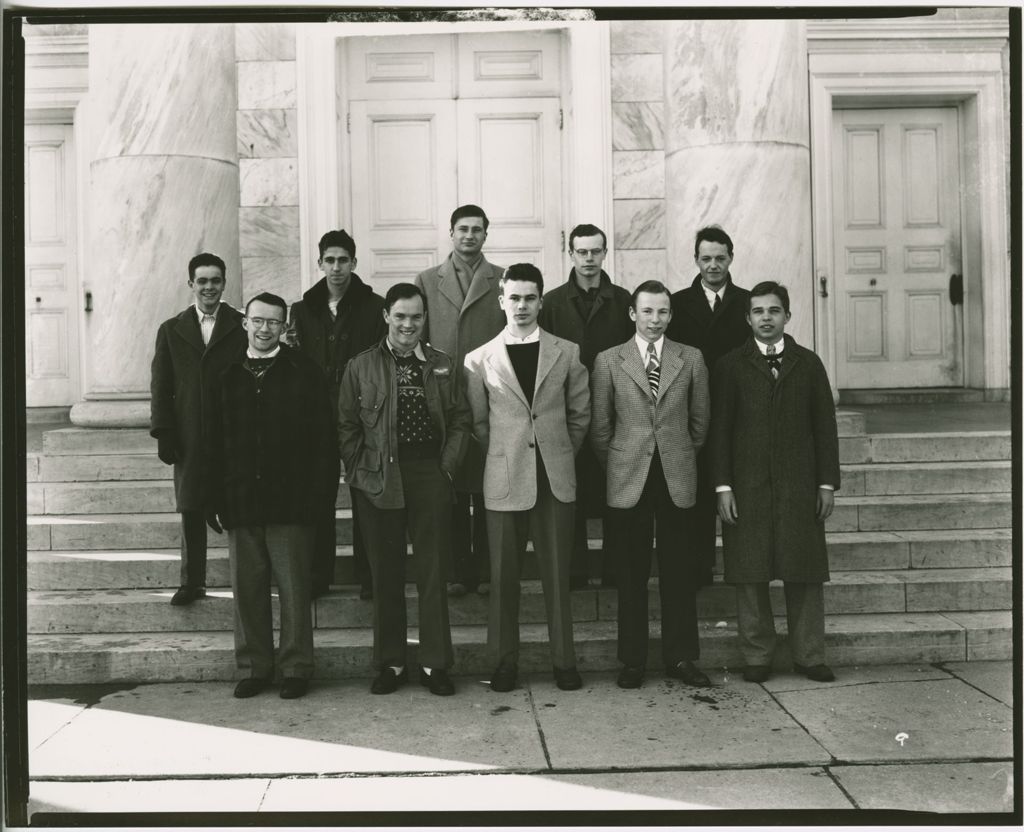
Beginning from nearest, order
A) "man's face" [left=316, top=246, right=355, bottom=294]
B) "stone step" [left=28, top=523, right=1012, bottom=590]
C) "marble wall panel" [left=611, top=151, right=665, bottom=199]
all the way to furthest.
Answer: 1. "man's face" [left=316, top=246, right=355, bottom=294]
2. "stone step" [left=28, top=523, right=1012, bottom=590]
3. "marble wall panel" [left=611, top=151, right=665, bottom=199]

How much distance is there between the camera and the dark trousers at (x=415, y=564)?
5145 mm

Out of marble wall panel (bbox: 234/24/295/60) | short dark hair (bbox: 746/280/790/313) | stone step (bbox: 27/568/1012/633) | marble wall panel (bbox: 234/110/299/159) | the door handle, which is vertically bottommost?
stone step (bbox: 27/568/1012/633)

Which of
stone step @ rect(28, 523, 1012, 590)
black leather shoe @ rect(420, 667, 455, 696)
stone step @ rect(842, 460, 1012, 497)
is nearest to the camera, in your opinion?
black leather shoe @ rect(420, 667, 455, 696)

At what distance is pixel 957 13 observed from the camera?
9.86m

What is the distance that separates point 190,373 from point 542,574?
214cm

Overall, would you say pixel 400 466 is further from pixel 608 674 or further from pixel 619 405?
pixel 608 674

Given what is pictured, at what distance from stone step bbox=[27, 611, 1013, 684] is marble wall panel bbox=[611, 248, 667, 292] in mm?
3801

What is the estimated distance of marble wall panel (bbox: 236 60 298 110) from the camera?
28.5ft

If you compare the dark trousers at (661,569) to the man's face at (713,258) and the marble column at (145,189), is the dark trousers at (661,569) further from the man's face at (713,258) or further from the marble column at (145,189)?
the marble column at (145,189)

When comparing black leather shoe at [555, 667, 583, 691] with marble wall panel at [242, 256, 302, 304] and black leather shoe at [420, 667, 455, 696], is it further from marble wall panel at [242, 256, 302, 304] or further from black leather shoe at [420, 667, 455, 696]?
marble wall panel at [242, 256, 302, 304]

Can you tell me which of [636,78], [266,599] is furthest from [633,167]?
[266,599]

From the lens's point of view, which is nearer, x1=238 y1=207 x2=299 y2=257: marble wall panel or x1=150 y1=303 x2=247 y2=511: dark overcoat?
x1=150 y1=303 x2=247 y2=511: dark overcoat

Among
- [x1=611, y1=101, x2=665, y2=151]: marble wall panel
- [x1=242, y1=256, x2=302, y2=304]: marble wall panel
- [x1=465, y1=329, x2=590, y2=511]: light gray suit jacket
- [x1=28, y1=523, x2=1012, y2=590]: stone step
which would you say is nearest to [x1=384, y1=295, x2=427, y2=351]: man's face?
[x1=465, y1=329, x2=590, y2=511]: light gray suit jacket

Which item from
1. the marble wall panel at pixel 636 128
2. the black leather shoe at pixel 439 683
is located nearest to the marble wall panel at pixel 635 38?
the marble wall panel at pixel 636 128
